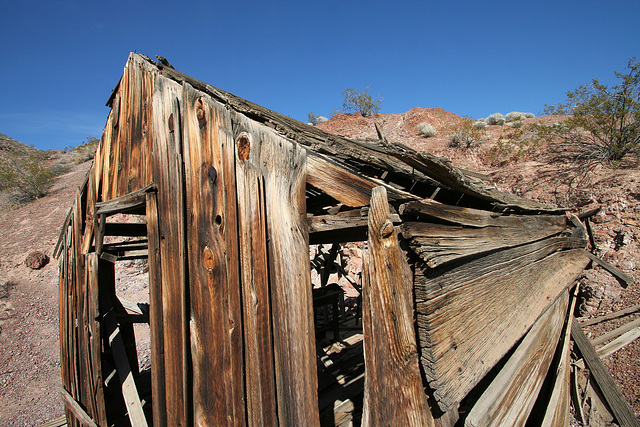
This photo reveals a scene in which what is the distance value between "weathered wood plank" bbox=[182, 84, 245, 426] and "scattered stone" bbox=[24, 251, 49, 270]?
13.4m

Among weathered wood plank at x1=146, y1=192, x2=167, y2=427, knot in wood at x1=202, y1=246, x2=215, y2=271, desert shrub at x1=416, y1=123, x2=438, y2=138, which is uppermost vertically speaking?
desert shrub at x1=416, y1=123, x2=438, y2=138

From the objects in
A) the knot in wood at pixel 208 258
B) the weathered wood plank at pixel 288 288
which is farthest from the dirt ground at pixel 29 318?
the weathered wood plank at pixel 288 288

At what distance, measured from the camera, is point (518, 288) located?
266 cm

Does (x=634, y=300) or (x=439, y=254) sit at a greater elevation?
(x=439, y=254)

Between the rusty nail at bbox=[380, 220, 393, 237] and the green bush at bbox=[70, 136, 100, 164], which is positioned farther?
the green bush at bbox=[70, 136, 100, 164]

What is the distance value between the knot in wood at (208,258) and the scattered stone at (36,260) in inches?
533

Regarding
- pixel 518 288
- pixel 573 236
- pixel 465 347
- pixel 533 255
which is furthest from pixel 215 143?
pixel 573 236

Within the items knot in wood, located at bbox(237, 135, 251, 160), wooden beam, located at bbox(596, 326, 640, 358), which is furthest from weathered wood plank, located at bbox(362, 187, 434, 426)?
wooden beam, located at bbox(596, 326, 640, 358)

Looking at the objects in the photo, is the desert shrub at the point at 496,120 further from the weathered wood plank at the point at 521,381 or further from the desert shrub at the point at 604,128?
the weathered wood plank at the point at 521,381

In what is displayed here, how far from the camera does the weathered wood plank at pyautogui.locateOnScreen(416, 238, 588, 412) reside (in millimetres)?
1435

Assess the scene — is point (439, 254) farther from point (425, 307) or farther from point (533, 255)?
point (533, 255)

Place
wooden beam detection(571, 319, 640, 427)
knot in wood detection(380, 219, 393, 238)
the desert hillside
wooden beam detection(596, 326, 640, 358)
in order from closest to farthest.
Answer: knot in wood detection(380, 219, 393, 238)
wooden beam detection(571, 319, 640, 427)
wooden beam detection(596, 326, 640, 358)
the desert hillside

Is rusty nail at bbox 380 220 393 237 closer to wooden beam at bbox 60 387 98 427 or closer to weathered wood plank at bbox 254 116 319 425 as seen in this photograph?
weathered wood plank at bbox 254 116 319 425

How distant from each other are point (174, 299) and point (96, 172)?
2093mm
